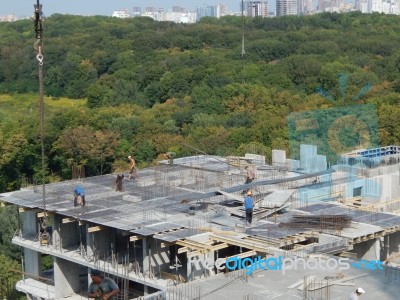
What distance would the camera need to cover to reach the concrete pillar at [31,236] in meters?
24.3

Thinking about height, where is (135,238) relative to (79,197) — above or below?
below

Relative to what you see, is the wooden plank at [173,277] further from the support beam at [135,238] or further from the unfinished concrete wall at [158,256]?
the support beam at [135,238]

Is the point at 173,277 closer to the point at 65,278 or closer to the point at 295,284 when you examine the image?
the point at 295,284

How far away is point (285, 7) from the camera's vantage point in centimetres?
15938

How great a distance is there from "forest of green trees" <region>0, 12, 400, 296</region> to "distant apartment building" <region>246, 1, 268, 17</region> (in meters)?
11.7

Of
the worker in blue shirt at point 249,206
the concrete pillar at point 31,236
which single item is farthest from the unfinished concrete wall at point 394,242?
the concrete pillar at point 31,236

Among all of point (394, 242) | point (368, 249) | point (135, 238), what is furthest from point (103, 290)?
point (394, 242)

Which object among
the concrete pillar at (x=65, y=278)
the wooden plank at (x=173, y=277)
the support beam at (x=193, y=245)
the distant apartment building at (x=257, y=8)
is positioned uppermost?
the distant apartment building at (x=257, y=8)

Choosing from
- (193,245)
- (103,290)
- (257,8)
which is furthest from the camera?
(257,8)

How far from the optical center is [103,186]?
1002 inches

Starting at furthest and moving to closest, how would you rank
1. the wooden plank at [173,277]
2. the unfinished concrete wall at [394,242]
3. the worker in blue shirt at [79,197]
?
1. the worker in blue shirt at [79,197]
2. the unfinished concrete wall at [394,242]
3. the wooden plank at [173,277]

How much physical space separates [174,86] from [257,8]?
182 ft

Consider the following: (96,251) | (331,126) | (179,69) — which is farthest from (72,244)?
(179,69)

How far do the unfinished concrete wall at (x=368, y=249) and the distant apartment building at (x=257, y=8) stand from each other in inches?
3724
